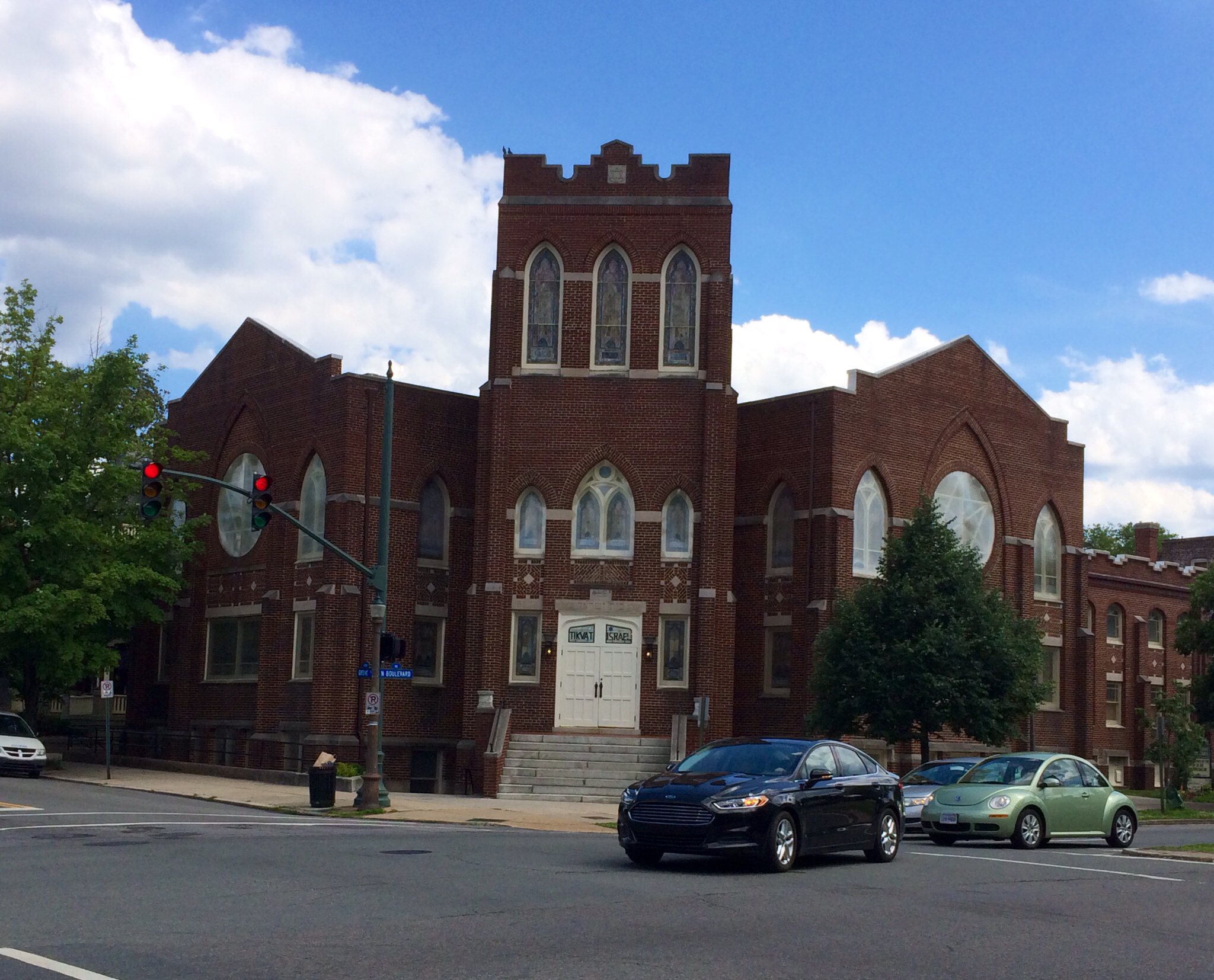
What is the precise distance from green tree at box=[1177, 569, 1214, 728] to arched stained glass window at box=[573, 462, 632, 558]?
17.5 metres

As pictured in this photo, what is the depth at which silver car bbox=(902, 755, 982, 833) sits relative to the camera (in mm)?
25000

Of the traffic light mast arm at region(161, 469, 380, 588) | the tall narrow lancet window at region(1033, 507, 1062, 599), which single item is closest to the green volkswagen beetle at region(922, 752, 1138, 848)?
the traffic light mast arm at region(161, 469, 380, 588)

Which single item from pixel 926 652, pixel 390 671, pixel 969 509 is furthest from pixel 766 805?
pixel 969 509

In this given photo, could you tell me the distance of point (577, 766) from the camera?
3384 cm

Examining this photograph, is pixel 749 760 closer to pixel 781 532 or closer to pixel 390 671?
pixel 390 671

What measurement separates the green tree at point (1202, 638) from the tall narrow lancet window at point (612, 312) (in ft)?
60.9

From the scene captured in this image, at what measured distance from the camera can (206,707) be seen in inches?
1625

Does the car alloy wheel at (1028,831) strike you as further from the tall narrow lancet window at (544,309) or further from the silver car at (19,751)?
the silver car at (19,751)

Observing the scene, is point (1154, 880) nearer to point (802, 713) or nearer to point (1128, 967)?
point (1128, 967)

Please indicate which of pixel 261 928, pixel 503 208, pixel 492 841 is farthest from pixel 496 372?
pixel 261 928

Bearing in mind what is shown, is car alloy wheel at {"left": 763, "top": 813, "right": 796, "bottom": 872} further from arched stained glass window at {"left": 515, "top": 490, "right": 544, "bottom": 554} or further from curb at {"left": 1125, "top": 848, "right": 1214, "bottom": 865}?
arched stained glass window at {"left": 515, "top": 490, "right": 544, "bottom": 554}

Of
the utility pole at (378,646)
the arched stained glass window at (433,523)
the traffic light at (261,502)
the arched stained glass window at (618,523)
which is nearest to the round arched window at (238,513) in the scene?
the arched stained glass window at (433,523)

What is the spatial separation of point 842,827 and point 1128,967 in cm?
665

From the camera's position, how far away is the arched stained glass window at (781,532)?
123 ft
